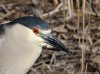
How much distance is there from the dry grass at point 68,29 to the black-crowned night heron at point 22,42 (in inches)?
18.6

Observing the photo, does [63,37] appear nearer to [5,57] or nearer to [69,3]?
[69,3]

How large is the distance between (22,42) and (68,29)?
4.20 ft

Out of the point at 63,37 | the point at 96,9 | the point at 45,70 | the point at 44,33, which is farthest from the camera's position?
the point at 96,9

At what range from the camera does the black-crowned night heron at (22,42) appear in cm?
312

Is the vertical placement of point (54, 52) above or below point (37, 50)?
below

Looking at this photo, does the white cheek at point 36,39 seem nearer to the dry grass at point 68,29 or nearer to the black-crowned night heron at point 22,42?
the black-crowned night heron at point 22,42

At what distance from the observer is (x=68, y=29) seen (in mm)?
4387

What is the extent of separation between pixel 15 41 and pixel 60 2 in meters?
1.61

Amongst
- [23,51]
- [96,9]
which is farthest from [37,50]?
[96,9]

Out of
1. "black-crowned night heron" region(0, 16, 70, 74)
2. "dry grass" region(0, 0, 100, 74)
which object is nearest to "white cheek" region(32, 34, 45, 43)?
"black-crowned night heron" region(0, 16, 70, 74)

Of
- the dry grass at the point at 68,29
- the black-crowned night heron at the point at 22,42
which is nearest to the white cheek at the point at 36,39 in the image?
the black-crowned night heron at the point at 22,42

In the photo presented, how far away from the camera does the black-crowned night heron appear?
10.2ft

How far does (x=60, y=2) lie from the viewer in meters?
4.70

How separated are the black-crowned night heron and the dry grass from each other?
0.47 m
